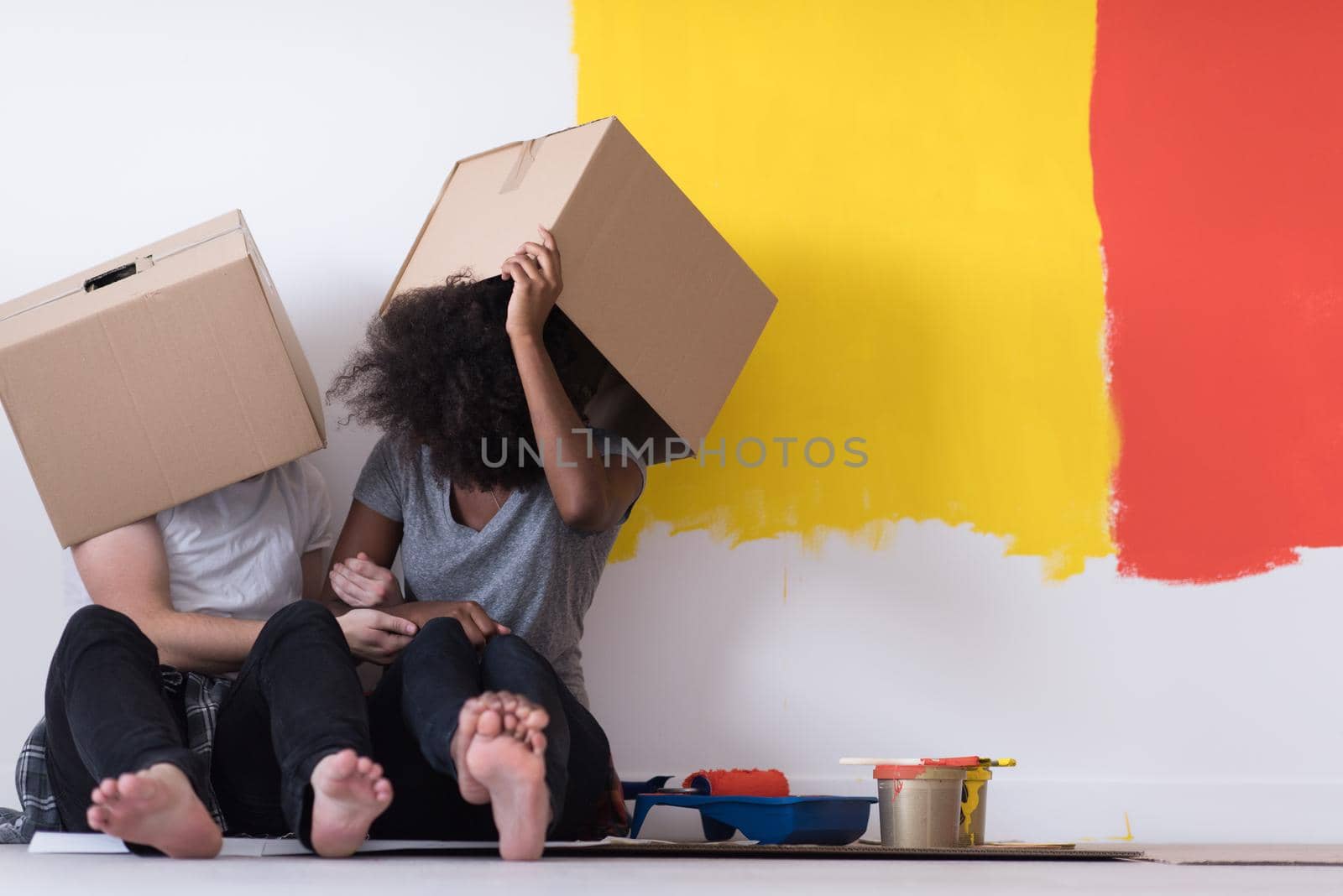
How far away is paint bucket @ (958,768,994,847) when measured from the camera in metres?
1.41

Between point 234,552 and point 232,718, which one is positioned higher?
point 234,552

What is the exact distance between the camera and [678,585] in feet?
5.69

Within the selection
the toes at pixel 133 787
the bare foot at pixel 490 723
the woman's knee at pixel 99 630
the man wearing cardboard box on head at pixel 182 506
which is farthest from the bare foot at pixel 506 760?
the woman's knee at pixel 99 630

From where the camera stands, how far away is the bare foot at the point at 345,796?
0.92 meters

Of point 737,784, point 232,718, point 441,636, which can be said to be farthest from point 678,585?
point 232,718

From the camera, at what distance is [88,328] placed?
1250mm

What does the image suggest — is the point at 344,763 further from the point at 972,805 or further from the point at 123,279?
the point at 972,805

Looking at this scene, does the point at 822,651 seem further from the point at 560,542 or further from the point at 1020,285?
the point at 1020,285

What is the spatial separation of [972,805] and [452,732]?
0.72 m

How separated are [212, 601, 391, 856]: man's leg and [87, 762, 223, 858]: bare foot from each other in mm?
72

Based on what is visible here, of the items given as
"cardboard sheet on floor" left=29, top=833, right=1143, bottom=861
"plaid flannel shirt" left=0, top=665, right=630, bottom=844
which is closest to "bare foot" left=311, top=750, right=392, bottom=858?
"cardboard sheet on floor" left=29, top=833, right=1143, bottom=861

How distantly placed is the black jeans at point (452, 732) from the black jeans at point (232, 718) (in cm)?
6

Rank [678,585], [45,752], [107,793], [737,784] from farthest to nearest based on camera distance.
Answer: [678,585]
[737,784]
[45,752]
[107,793]

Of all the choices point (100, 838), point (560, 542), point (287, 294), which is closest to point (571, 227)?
point (560, 542)
